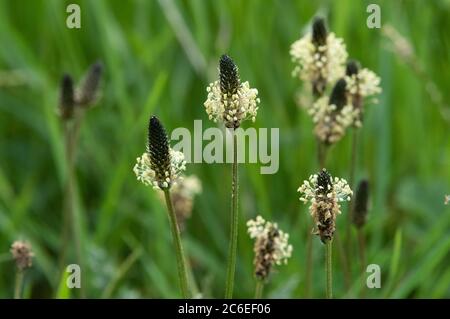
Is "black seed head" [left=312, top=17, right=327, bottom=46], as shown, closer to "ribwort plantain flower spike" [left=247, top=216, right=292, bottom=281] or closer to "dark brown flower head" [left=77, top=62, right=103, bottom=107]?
"ribwort plantain flower spike" [left=247, top=216, right=292, bottom=281]

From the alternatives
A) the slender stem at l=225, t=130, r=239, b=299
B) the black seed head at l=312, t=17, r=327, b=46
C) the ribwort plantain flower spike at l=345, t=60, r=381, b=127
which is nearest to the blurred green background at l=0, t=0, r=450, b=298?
the ribwort plantain flower spike at l=345, t=60, r=381, b=127

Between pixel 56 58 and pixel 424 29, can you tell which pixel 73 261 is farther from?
pixel 424 29

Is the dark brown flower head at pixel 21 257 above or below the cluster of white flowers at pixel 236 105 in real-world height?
below

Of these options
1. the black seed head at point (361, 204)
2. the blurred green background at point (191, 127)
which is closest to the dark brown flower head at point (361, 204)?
the black seed head at point (361, 204)

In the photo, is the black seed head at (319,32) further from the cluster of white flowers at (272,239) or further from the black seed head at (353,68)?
the cluster of white flowers at (272,239)
